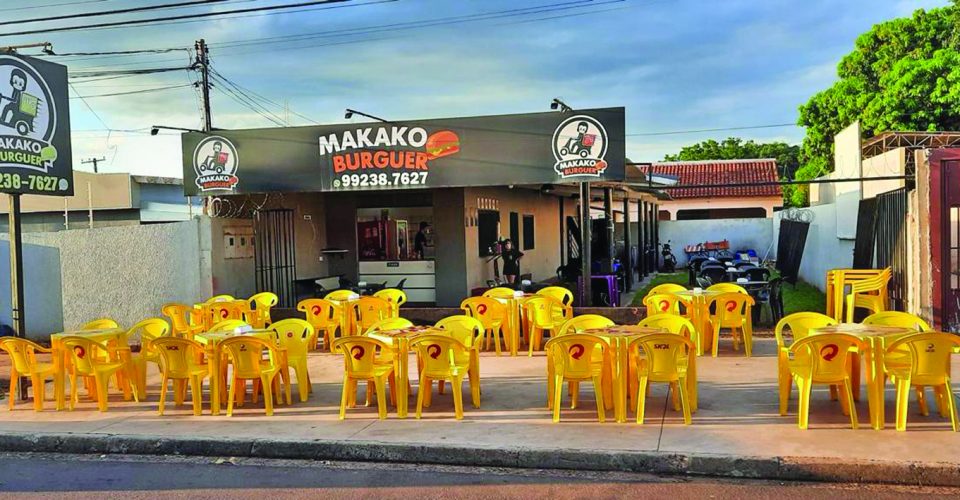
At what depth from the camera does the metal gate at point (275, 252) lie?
1617 cm

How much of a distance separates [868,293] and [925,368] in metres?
5.85

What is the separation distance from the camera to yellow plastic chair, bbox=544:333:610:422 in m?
7.36

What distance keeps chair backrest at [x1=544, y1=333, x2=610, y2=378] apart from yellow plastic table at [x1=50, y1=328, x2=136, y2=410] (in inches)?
195

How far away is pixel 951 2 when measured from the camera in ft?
101

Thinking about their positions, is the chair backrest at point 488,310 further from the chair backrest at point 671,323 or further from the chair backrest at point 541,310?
the chair backrest at point 671,323

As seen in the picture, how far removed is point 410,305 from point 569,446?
1077 centimetres

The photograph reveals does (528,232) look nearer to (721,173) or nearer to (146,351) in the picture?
(146,351)

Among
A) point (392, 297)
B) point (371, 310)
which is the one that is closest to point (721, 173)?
point (392, 297)

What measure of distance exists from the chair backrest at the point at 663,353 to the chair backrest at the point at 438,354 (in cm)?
177

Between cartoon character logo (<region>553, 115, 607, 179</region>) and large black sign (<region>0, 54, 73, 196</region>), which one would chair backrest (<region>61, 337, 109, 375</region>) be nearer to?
large black sign (<region>0, 54, 73, 196</region>)

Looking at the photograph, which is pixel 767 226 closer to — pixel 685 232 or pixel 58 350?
pixel 685 232

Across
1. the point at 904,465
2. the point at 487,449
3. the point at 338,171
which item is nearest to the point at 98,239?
the point at 338,171

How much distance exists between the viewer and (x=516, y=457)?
20.9 ft

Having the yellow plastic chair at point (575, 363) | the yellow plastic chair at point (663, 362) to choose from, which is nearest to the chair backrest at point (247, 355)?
the yellow plastic chair at point (575, 363)
